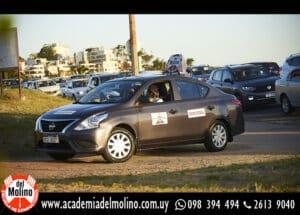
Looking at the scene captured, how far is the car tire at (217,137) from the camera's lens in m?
10.5

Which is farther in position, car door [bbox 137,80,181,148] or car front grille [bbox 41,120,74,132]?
car door [bbox 137,80,181,148]

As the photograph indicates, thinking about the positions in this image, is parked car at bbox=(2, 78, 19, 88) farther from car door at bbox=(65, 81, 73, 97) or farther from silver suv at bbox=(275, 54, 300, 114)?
car door at bbox=(65, 81, 73, 97)

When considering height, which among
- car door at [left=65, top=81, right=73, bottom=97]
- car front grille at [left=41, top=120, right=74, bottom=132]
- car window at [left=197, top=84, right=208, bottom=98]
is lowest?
car door at [left=65, top=81, right=73, bottom=97]

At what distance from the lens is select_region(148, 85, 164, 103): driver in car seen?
10.1 metres

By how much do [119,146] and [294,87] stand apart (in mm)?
7853

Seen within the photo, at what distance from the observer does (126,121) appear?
9547mm

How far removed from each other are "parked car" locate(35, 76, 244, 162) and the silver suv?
5.08 meters

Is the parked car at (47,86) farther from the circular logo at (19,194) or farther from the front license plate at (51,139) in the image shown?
the circular logo at (19,194)

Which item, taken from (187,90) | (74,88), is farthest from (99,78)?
(187,90)

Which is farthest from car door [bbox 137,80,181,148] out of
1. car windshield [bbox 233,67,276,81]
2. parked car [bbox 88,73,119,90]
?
parked car [bbox 88,73,119,90]

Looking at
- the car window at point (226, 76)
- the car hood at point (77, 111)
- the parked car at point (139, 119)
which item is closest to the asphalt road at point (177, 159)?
the parked car at point (139, 119)
